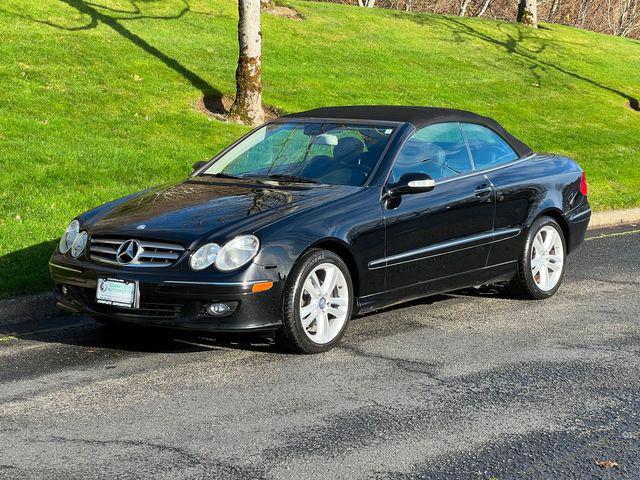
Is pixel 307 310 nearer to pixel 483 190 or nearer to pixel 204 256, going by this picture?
pixel 204 256

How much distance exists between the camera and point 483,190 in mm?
8086

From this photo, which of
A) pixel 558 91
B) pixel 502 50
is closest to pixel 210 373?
pixel 558 91

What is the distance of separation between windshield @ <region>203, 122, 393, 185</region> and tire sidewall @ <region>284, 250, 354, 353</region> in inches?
32.0

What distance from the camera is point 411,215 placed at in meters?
7.44

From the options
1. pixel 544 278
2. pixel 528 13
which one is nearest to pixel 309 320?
pixel 544 278

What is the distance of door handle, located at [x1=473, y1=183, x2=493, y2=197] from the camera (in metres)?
8.02

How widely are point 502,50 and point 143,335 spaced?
902 inches

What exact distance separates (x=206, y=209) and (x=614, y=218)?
8.29 m

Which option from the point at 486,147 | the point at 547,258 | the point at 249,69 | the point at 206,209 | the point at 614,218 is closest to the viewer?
the point at 206,209

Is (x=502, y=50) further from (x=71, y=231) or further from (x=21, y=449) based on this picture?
(x=21, y=449)

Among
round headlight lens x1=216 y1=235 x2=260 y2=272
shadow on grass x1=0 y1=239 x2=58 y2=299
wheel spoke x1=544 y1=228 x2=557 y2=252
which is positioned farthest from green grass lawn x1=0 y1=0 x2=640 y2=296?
wheel spoke x1=544 y1=228 x2=557 y2=252

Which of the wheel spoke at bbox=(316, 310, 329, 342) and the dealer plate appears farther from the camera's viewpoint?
the wheel spoke at bbox=(316, 310, 329, 342)

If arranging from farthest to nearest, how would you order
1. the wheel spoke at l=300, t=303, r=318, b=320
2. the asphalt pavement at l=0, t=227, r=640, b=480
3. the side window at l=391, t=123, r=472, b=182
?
the side window at l=391, t=123, r=472, b=182 → the wheel spoke at l=300, t=303, r=318, b=320 → the asphalt pavement at l=0, t=227, r=640, b=480

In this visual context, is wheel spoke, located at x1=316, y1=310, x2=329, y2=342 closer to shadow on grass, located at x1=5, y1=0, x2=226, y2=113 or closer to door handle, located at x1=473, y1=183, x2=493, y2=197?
door handle, located at x1=473, y1=183, x2=493, y2=197
